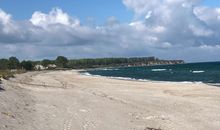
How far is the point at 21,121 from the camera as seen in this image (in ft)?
62.8

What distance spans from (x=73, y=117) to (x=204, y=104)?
14.6m

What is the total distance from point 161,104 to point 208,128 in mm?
10472

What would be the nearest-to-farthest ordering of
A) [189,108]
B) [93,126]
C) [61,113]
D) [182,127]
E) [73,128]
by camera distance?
[73,128]
[93,126]
[182,127]
[61,113]
[189,108]

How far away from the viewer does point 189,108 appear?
3067cm

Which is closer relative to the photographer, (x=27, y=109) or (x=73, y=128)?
(x=73, y=128)

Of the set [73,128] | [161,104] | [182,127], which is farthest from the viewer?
[161,104]

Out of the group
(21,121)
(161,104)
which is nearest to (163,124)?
(21,121)

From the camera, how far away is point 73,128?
1866 centimetres

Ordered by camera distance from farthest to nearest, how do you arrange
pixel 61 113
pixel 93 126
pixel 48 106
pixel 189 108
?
1. pixel 189 108
2. pixel 48 106
3. pixel 61 113
4. pixel 93 126

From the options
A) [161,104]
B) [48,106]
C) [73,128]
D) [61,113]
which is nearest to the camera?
[73,128]

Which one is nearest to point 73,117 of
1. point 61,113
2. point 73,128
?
point 61,113

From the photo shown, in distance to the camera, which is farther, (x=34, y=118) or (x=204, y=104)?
(x=204, y=104)

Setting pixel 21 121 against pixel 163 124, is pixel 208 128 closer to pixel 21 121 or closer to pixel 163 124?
pixel 163 124

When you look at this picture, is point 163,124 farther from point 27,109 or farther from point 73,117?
point 27,109
